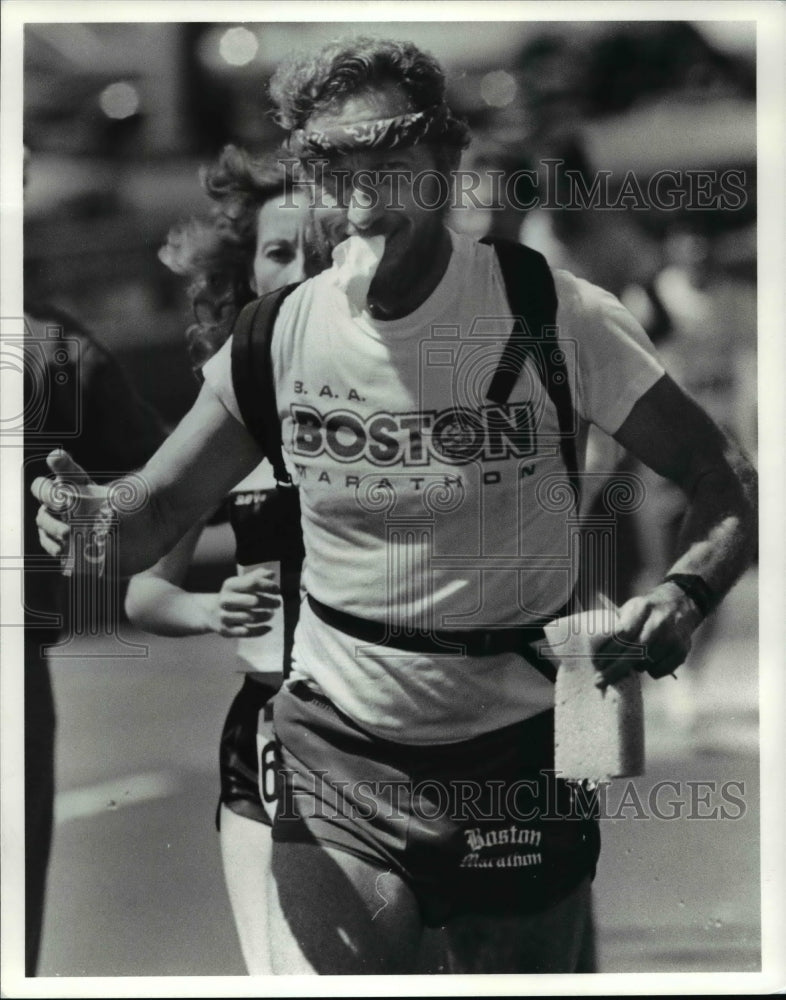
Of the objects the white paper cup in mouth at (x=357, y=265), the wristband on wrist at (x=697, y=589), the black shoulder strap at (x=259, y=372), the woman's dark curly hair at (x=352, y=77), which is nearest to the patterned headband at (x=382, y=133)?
the woman's dark curly hair at (x=352, y=77)

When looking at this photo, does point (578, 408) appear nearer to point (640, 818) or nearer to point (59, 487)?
point (640, 818)

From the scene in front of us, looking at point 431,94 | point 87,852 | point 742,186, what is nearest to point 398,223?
point 431,94

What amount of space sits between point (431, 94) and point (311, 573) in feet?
4.09

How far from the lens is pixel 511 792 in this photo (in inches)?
126

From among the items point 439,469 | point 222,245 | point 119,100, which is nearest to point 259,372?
point 222,245

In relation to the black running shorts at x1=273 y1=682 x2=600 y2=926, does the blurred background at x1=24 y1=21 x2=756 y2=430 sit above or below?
above

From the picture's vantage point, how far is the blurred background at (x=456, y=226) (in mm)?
3170

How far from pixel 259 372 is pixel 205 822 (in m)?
1.18

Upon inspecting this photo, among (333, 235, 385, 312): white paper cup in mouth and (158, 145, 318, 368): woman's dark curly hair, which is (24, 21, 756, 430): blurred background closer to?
(158, 145, 318, 368): woman's dark curly hair

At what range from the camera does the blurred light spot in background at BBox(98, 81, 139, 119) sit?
317 centimetres

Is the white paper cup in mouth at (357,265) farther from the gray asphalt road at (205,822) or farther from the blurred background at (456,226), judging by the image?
the gray asphalt road at (205,822)

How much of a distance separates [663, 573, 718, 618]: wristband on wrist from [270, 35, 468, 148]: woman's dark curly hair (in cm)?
122

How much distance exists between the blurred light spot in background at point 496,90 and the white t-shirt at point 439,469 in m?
0.36

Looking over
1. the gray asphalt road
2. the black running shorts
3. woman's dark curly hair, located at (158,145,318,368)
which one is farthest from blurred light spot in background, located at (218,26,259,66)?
the black running shorts
